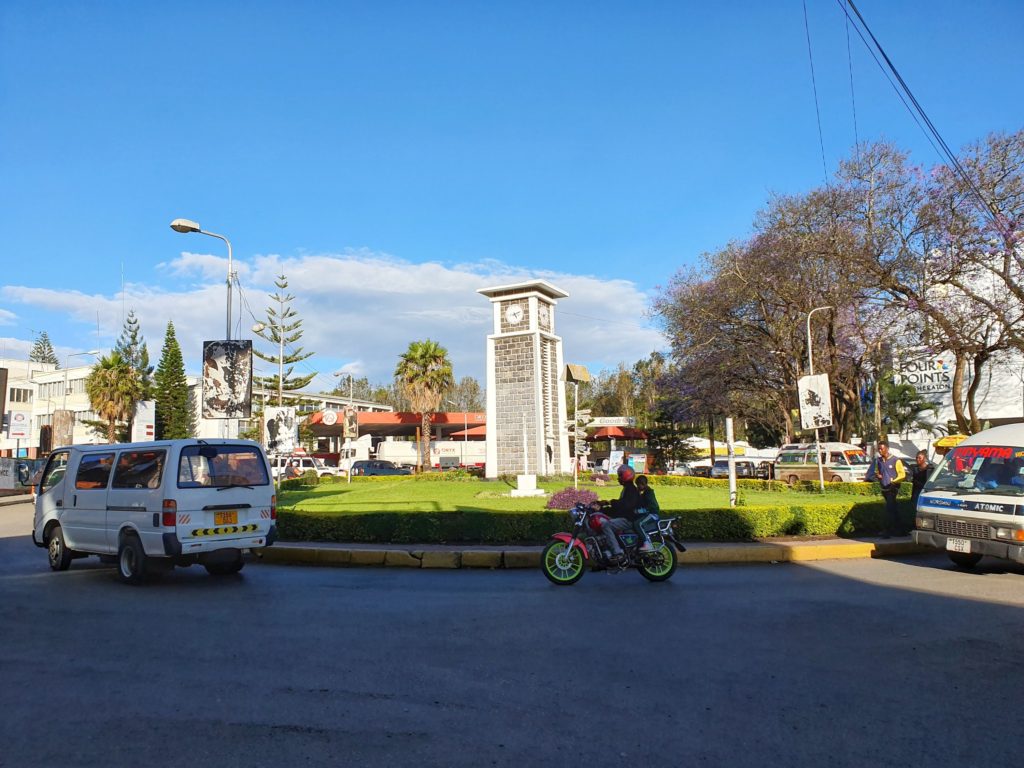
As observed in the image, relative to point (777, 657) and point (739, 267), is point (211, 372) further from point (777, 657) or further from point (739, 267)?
point (739, 267)

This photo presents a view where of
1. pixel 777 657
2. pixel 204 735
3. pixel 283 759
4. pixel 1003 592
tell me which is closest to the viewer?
pixel 283 759

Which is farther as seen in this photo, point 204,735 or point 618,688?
point 618,688

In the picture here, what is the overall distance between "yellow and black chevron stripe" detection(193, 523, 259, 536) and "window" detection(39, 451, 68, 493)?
3097mm

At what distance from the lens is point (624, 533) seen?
9758mm

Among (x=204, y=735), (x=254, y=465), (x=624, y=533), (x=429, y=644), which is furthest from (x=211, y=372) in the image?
(x=204, y=735)

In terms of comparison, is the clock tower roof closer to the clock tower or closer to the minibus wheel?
the clock tower

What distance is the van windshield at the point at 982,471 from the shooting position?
415 inches

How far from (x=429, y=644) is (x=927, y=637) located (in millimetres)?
4302

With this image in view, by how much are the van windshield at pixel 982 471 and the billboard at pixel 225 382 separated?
44.3ft

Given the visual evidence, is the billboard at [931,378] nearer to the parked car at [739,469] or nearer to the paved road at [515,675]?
the parked car at [739,469]

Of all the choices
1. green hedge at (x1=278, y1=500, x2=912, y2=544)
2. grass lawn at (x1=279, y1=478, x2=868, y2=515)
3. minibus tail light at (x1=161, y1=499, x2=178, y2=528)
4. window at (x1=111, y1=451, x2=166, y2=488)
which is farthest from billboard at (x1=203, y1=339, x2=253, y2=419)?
minibus tail light at (x1=161, y1=499, x2=178, y2=528)

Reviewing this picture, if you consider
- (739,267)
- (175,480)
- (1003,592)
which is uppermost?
(739,267)

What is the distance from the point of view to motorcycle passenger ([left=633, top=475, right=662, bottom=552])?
9690mm

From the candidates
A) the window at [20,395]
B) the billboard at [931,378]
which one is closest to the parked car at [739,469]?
the billboard at [931,378]
